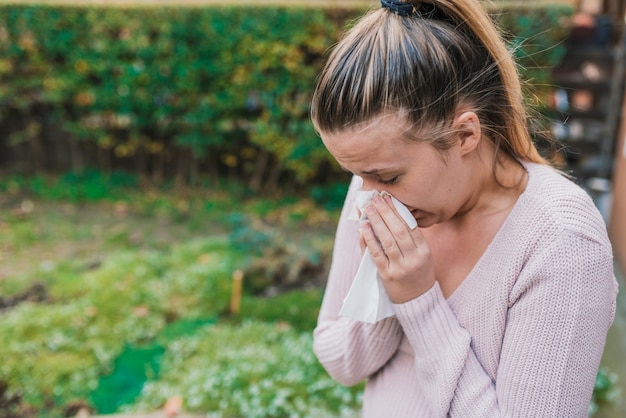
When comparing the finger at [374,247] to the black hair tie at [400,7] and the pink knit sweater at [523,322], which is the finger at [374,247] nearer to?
the pink knit sweater at [523,322]

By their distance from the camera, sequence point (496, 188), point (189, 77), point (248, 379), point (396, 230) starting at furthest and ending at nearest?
point (189, 77)
point (248, 379)
point (496, 188)
point (396, 230)

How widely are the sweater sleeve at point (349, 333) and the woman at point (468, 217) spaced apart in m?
0.13

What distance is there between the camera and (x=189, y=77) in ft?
19.6

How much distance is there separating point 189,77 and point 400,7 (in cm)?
497

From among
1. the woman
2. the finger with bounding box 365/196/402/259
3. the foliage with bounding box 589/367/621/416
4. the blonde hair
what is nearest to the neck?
the woman

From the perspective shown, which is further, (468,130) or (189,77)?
(189,77)

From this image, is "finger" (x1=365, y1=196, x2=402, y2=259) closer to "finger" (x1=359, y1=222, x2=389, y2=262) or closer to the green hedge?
"finger" (x1=359, y1=222, x2=389, y2=262)

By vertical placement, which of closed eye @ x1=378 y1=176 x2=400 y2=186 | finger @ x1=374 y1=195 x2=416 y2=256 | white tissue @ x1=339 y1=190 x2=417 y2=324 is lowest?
white tissue @ x1=339 y1=190 x2=417 y2=324

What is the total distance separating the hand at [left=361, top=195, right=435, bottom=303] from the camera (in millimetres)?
1317

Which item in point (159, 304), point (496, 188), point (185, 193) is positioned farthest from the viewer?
point (185, 193)

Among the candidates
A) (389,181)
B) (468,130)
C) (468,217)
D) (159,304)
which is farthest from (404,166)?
(159,304)

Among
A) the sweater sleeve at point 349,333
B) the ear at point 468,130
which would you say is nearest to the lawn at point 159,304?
the sweater sleeve at point 349,333

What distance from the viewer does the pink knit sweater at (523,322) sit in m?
1.19

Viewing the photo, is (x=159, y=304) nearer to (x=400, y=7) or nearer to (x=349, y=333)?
(x=349, y=333)
